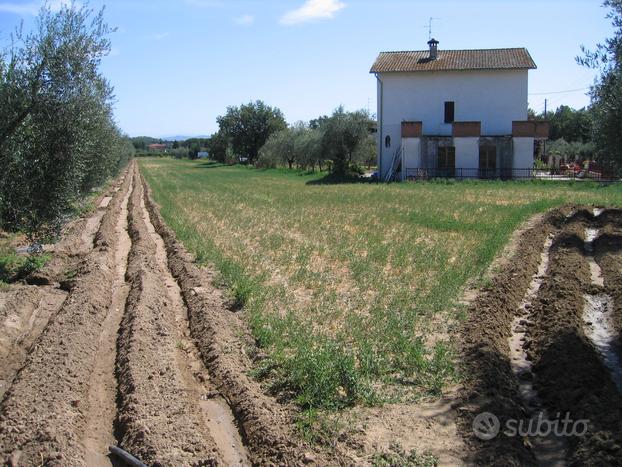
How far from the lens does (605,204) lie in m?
23.5

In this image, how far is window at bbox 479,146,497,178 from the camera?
40406 mm

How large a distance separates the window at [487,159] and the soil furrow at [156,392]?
3367cm

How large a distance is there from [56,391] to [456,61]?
4328 centimetres

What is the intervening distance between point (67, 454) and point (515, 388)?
4409 mm

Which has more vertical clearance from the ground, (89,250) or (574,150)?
(574,150)

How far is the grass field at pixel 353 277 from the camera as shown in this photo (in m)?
6.54

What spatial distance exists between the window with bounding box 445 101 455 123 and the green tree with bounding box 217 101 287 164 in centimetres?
5055

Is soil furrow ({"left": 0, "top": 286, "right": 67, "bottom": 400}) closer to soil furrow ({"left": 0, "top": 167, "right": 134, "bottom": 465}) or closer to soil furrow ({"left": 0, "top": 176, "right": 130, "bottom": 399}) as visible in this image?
soil furrow ({"left": 0, "top": 176, "right": 130, "bottom": 399})

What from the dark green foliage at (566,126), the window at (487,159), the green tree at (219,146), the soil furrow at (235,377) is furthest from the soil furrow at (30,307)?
the green tree at (219,146)

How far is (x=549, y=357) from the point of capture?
22.6 feet

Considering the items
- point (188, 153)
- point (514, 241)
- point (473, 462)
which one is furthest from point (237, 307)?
point (188, 153)

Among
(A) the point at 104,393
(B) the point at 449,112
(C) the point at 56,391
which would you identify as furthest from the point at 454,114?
(C) the point at 56,391

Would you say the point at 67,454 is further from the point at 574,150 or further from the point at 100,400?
the point at 574,150

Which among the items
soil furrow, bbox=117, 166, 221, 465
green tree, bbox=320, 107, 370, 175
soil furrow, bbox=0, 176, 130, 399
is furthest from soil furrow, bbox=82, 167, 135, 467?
green tree, bbox=320, 107, 370, 175
